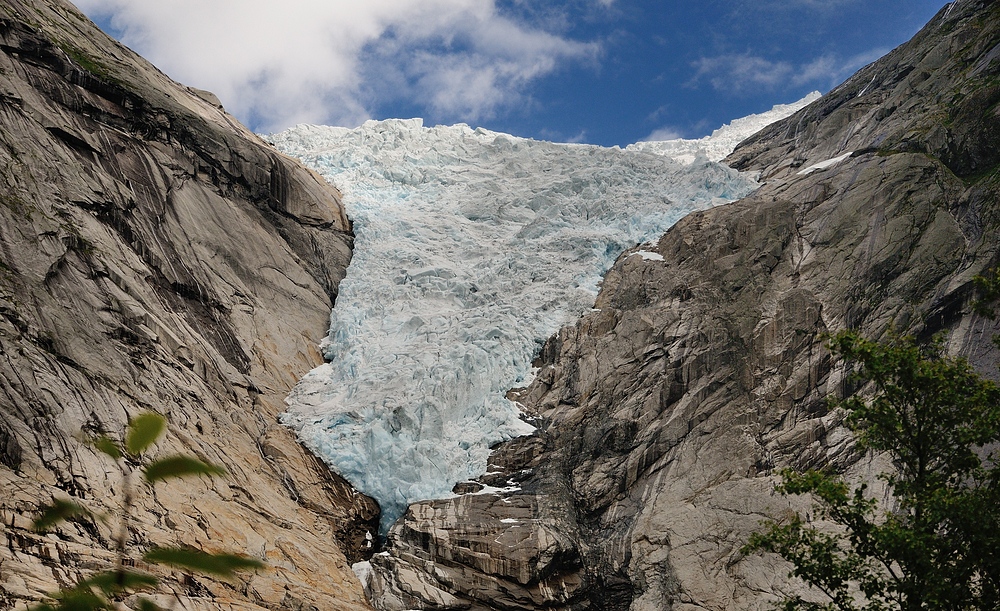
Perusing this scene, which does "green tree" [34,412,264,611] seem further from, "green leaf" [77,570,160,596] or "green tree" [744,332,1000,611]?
"green tree" [744,332,1000,611]

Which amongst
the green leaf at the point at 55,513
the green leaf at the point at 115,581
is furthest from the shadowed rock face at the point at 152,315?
the green leaf at the point at 115,581

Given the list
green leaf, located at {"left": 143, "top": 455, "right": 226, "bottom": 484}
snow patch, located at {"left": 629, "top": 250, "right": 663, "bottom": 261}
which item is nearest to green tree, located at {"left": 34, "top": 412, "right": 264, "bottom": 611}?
green leaf, located at {"left": 143, "top": 455, "right": 226, "bottom": 484}

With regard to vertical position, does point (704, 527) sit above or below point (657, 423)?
below

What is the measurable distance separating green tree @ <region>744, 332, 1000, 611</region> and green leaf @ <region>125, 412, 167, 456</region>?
12101 millimetres

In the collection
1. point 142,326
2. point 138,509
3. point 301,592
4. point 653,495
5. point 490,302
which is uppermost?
point 490,302

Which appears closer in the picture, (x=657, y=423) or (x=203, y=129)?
(x=657, y=423)

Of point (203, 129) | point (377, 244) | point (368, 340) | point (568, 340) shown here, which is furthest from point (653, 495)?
point (203, 129)

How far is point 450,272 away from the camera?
36844 mm

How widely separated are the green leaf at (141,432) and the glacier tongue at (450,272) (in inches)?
930

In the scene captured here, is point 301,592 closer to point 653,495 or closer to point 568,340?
point 653,495

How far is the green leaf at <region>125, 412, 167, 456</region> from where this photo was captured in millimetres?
2824

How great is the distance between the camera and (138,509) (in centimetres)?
1959

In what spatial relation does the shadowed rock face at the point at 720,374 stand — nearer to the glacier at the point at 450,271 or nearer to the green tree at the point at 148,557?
the glacier at the point at 450,271

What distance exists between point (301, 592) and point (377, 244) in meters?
20.8
